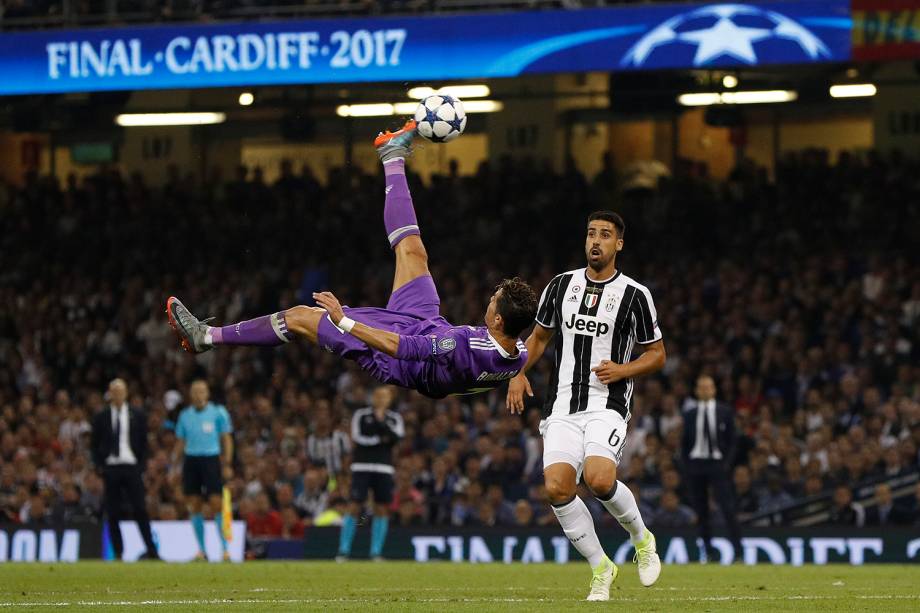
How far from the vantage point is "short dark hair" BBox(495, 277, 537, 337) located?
10133 millimetres

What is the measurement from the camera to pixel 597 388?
10797 millimetres

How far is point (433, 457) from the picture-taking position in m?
20.9

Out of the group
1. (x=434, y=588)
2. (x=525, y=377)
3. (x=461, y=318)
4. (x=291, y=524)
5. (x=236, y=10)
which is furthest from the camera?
(x=461, y=318)

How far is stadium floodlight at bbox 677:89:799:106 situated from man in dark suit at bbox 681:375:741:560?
6994 millimetres

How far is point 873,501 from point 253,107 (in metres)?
13.0

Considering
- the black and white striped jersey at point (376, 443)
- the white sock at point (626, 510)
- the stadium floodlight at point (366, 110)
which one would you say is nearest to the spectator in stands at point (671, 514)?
the black and white striped jersey at point (376, 443)

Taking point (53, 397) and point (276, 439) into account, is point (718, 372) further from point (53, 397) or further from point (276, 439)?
point (53, 397)

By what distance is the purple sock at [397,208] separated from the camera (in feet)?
36.6

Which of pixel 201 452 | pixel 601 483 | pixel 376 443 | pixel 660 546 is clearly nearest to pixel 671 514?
pixel 660 546

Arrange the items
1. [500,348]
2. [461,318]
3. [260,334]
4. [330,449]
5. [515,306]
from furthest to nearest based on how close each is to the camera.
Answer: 1. [461,318]
2. [330,449]
3. [260,334]
4. [500,348]
5. [515,306]

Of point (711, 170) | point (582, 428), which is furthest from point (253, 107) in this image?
point (582, 428)

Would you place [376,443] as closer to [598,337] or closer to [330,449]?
[330,449]

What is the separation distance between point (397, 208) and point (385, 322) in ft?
3.42

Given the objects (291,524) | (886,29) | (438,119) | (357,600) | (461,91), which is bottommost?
(291,524)
